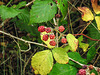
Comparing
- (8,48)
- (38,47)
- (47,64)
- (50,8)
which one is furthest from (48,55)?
(8,48)

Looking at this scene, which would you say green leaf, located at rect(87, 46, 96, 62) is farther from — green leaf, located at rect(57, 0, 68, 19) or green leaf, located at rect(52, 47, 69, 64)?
green leaf, located at rect(57, 0, 68, 19)

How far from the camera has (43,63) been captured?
1.01 m

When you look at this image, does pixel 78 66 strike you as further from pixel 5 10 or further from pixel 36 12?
pixel 5 10

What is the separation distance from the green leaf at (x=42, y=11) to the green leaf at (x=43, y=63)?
298mm

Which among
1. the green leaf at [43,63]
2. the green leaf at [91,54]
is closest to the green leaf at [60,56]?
the green leaf at [43,63]

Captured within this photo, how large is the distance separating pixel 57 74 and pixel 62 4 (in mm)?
601

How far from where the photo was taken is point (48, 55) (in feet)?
3.36

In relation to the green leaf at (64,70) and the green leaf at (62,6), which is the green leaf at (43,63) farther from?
the green leaf at (62,6)

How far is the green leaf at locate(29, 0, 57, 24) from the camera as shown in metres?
1.11

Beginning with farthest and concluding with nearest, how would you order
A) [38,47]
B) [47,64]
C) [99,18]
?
[38,47]
[99,18]
[47,64]

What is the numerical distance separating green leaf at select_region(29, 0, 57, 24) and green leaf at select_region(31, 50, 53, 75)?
0.98 ft

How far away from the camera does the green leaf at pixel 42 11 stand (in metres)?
1.11

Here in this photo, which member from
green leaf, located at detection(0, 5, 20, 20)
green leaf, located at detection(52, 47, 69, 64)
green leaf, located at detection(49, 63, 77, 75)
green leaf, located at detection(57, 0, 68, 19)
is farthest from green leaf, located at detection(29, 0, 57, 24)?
green leaf, located at detection(49, 63, 77, 75)

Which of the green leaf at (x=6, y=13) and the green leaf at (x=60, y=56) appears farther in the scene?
the green leaf at (x=6, y=13)
